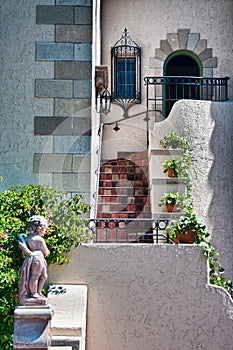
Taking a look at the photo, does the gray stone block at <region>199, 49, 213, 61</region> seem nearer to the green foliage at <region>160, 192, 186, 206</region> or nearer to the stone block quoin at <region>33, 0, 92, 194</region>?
the green foliage at <region>160, 192, 186, 206</region>

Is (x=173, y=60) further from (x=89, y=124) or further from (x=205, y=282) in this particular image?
(x=205, y=282)

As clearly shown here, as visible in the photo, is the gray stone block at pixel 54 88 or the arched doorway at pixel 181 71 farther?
the arched doorway at pixel 181 71

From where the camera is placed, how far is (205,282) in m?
7.41

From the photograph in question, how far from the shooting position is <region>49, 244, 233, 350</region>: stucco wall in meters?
7.32

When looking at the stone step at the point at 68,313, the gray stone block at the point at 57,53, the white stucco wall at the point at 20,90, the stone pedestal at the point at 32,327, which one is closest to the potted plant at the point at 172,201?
the white stucco wall at the point at 20,90

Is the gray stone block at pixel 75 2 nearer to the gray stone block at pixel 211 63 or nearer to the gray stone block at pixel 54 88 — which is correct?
the gray stone block at pixel 54 88

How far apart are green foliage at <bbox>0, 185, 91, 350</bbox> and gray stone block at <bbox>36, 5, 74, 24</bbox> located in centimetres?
251

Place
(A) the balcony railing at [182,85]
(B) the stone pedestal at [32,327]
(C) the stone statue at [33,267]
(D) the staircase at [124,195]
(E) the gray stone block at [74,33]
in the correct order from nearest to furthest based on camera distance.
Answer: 1. (B) the stone pedestal at [32,327]
2. (C) the stone statue at [33,267]
3. (E) the gray stone block at [74,33]
4. (D) the staircase at [124,195]
5. (A) the balcony railing at [182,85]

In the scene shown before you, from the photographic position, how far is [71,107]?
8180mm

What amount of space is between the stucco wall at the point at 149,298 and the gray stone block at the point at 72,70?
2.55 meters

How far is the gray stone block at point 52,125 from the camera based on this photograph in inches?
320

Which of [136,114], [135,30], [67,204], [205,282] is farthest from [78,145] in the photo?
[135,30]

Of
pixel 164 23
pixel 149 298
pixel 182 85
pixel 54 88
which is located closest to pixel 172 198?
pixel 149 298

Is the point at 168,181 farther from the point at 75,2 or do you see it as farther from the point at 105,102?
the point at 105,102
